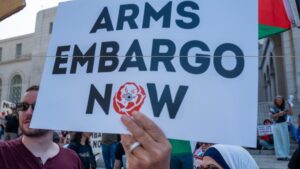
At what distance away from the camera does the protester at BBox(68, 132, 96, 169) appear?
464 centimetres

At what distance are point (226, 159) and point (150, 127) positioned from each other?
5.34ft

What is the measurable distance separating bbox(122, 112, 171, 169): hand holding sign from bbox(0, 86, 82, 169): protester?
1075mm

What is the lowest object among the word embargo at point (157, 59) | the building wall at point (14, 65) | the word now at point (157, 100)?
the word now at point (157, 100)

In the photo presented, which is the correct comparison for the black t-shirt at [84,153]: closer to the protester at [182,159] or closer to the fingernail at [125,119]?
the protester at [182,159]

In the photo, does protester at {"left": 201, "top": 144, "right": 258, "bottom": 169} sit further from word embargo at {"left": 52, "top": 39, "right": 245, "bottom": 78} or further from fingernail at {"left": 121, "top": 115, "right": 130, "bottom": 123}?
fingernail at {"left": 121, "top": 115, "right": 130, "bottom": 123}

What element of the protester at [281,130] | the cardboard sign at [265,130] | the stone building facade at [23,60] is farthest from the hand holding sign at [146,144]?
the stone building facade at [23,60]

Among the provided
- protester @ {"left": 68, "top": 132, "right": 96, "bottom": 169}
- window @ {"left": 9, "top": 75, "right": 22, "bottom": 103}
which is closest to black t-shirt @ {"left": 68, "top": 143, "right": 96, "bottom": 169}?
protester @ {"left": 68, "top": 132, "right": 96, "bottom": 169}

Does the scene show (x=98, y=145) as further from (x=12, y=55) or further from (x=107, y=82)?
(x=12, y=55)

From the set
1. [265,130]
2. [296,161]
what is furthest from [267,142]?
[296,161]

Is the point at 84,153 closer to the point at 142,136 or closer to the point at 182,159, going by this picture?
the point at 182,159

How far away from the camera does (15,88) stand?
33.0m

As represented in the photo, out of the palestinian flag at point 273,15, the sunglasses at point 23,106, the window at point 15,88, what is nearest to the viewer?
the sunglasses at point 23,106

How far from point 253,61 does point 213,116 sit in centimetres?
23

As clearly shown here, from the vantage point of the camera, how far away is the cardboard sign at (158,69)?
1.09 metres
